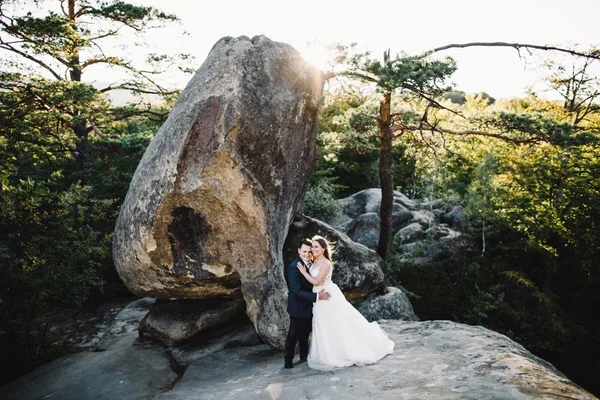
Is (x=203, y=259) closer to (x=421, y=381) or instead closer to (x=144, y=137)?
(x=421, y=381)

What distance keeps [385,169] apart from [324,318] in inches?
303

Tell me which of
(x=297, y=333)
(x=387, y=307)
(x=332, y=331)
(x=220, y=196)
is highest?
(x=220, y=196)

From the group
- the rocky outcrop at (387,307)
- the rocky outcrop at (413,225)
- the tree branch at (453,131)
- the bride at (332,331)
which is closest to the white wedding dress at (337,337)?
the bride at (332,331)

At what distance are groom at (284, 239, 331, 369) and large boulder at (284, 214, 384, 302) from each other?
3.50 m

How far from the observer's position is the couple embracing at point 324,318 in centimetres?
558

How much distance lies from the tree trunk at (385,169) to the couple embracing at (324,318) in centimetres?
717

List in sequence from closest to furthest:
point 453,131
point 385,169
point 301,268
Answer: point 301,268 < point 453,131 < point 385,169

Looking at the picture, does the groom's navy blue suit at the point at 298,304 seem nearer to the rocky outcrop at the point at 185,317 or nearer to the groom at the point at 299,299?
the groom at the point at 299,299

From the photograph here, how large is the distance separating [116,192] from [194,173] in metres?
7.55

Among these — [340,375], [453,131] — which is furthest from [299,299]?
[453,131]

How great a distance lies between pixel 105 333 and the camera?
373 inches

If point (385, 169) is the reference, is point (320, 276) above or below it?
below

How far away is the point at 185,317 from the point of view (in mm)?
8234

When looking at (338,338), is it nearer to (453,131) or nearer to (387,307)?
(387,307)
